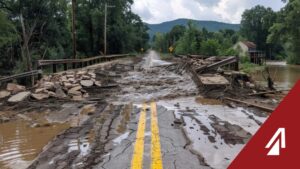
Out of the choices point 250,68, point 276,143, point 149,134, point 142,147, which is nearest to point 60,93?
point 149,134

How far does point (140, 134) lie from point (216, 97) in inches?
217

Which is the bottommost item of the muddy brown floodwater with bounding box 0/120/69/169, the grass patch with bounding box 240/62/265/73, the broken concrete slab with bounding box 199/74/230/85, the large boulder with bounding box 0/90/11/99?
the grass patch with bounding box 240/62/265/73

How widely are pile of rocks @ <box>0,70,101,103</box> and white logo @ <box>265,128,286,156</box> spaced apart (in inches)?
283

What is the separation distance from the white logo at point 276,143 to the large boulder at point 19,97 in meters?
7.63

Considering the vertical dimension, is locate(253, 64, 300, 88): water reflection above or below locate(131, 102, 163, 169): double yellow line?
below

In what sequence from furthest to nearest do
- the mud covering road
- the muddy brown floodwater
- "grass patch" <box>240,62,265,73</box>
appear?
1. "grass patch" <box>240,62,265,73</box>
2. the muddy brown floodwater
3. the mud covering road

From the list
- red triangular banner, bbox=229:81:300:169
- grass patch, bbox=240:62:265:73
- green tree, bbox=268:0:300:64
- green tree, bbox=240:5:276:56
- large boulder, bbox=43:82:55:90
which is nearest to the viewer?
red triangular banner, bbox=229:81:300:169

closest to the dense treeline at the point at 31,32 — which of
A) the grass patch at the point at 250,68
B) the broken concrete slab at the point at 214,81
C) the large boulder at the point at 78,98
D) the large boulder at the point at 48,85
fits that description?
the large boulder at the point at 48,85

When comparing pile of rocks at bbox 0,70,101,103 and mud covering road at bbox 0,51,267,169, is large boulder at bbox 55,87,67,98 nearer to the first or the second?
pile of rocks at bbox 0,70,101,103

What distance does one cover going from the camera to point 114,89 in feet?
46.0

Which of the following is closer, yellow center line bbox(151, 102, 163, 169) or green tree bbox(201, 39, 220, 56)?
yellow center line bbox(151, 102, 163, 169)

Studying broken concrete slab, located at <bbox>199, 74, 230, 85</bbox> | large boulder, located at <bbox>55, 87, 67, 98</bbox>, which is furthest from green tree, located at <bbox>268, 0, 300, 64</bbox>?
large boulder, located at <bbox>55, 87, 67, 98</bbox>

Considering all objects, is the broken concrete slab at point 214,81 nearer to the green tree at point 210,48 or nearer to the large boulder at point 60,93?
the large boulder at point 60,93

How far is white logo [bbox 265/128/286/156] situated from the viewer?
4998 mm
